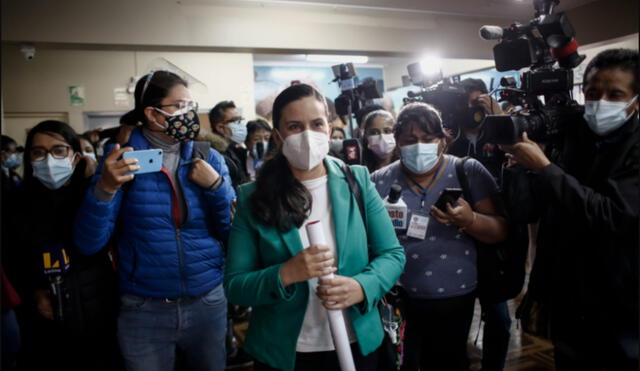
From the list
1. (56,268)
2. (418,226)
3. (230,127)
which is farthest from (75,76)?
(418,226)

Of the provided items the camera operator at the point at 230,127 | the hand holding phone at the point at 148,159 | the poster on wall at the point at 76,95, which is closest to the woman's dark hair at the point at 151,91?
the hand holding phone at the point at 148,159

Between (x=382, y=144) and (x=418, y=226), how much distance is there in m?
1.02

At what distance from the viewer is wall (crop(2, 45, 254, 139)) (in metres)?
6.65

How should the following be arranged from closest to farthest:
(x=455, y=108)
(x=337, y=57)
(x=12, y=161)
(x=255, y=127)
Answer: (x=455, y=108), (x=255, y=127), (x=12, y=161), (x=337, y=57)

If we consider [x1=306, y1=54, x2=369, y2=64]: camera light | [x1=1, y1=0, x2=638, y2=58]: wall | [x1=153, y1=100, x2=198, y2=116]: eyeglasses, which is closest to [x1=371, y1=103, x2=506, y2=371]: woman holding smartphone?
[x1=153, y1=100, x2=198, y2=116]: eyeglasses

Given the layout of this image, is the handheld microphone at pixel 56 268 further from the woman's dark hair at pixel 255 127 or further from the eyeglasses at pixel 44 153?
the woman's dark hair at pixel 255 127

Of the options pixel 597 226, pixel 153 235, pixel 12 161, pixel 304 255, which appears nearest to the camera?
pixel 304 255

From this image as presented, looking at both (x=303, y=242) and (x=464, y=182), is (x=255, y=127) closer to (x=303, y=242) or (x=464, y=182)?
(x=464, y=182)

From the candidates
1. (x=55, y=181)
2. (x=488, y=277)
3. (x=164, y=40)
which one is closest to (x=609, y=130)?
(x=488, y=277)

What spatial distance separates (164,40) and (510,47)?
12.5 ft

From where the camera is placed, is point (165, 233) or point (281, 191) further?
point (165, 233)

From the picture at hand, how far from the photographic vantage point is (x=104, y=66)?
6.84 meters

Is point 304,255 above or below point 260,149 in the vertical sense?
below

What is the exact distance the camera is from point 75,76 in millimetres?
6801
